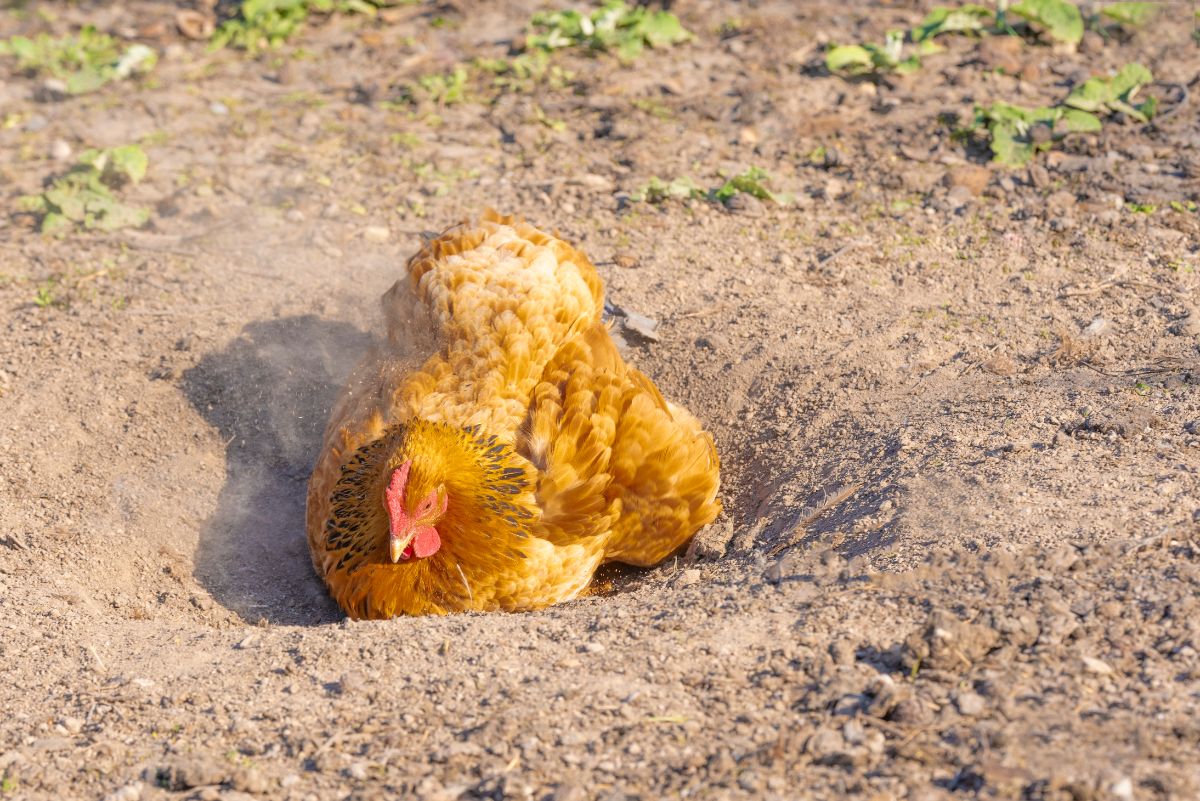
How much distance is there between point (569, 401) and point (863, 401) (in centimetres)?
119

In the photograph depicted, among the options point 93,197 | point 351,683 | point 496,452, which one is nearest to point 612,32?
point 93,197

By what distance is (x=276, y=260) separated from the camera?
573 cm

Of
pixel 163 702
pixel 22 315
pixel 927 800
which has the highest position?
pixel 927 800

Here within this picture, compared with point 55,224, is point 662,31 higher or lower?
higher

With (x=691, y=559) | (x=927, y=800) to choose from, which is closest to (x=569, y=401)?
(x=691, y=559)

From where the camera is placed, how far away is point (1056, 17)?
6656 mm

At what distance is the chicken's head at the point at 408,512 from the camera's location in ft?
11.2

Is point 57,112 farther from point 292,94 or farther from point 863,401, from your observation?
point 863,401

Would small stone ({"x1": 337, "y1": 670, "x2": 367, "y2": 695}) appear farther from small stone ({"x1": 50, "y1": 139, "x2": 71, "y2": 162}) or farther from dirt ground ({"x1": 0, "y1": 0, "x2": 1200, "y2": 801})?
small stone ({"x1": 50, "y1": 139, "x2": 71, "y2": 162})

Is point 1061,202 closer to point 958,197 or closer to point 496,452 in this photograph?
point 958,197

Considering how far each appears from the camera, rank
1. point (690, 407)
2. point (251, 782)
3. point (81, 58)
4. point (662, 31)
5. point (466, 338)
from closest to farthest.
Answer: point (251, 782) < point (466, 338) < point (690, 407) < point (662, 31) < point (81, 58)

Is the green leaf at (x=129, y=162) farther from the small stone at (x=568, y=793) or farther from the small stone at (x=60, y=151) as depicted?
the small stone at (x=568, y=793)

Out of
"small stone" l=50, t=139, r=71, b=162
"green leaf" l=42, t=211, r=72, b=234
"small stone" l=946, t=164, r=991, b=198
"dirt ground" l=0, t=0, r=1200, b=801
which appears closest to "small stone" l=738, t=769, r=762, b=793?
"dirt ground" l=0, t=0, r=1200, b=801

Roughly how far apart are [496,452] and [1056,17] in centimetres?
474
